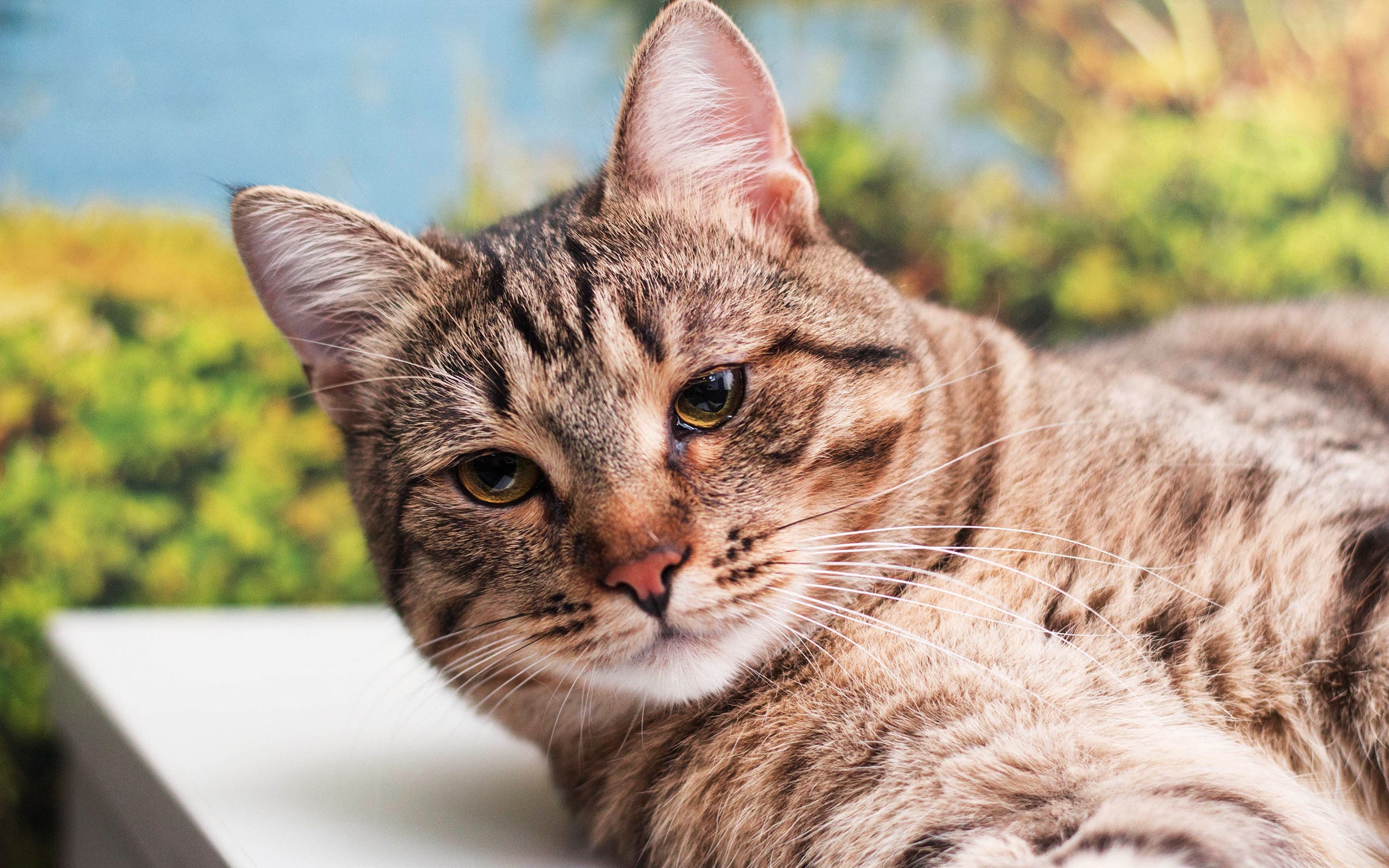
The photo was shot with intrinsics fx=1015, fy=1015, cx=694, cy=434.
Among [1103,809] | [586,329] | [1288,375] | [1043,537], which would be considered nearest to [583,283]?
[586,329]

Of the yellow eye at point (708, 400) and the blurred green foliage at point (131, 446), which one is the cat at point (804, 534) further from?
the blurred green foliage at point (131, 446)

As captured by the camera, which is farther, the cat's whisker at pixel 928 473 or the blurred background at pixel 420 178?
the blurred background at pixel 420 178

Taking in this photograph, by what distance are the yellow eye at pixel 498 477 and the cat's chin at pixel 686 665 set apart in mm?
198

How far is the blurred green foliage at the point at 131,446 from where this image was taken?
1.81 m

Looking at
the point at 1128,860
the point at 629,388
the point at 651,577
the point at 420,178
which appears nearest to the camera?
the point at 1128,860

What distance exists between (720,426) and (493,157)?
1349 millimetres

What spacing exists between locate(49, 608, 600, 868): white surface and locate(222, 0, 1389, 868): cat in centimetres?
12

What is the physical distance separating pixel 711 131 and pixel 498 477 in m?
0.43

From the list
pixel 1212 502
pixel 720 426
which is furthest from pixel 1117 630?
pixel 720 426

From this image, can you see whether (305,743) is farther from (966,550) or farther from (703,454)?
(966,550)

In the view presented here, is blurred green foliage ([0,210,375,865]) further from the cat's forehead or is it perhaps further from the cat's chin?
the cat's chin

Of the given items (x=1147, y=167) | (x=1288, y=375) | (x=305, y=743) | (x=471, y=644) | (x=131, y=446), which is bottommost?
(x=305, y=743)

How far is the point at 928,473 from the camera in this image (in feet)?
3.18

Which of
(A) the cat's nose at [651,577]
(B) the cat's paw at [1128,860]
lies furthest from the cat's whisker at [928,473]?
(B) the cat's paw at [1128,860]
